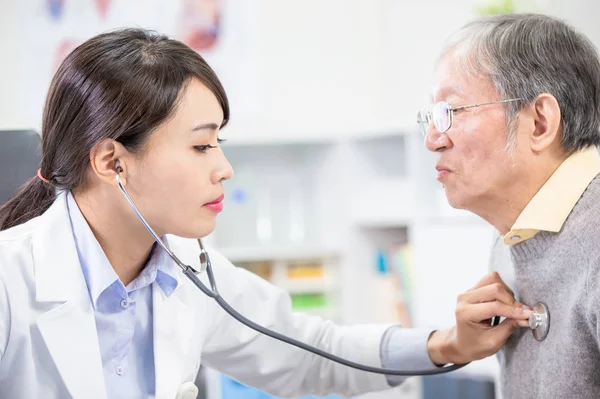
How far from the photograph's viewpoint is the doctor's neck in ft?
3.85

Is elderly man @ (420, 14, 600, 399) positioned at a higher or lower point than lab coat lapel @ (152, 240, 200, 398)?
higher

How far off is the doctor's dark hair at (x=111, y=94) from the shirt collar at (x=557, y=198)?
52 cm

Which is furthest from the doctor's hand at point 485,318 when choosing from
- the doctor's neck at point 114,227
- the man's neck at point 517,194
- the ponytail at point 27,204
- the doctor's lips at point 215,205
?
the ponytail at point 27,204

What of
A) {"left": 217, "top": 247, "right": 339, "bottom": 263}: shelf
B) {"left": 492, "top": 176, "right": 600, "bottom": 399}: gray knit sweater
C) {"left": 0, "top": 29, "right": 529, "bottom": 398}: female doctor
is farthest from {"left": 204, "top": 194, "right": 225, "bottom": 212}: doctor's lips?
{"left": 217, "top": 247, "right": 339, "bottom": 263}: shelf

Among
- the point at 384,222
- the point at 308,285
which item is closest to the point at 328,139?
the point at 384,222

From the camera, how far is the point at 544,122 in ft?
3.86

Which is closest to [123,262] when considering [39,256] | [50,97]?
[39,256]

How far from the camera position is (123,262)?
1.21 m

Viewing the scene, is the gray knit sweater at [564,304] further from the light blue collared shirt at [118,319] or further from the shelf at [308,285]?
the shelf at [308,285]

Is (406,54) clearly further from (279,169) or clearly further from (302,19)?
(279,169)

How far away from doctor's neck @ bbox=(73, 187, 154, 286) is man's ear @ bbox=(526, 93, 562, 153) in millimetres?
647

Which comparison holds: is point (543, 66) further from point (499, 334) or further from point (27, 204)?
point (27, 204)

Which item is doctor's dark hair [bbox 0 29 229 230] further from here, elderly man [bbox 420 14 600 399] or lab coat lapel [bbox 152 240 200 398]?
elderly man [bbox 420 14 600 399]

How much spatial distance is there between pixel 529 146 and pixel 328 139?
1.54 m
